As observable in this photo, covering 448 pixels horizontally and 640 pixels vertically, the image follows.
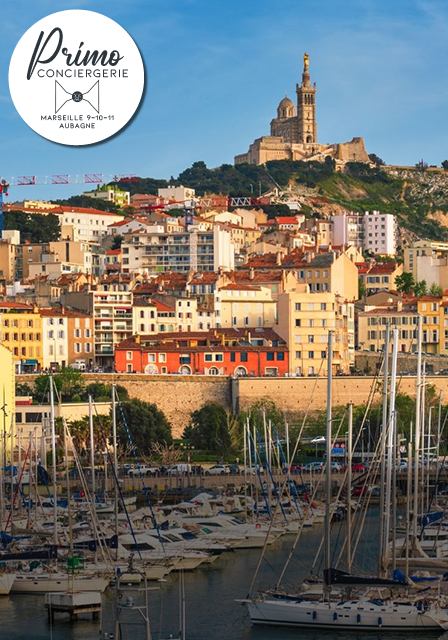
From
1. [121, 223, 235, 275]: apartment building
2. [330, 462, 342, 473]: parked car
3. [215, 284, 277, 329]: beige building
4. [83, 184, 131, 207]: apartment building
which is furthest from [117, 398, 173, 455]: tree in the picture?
[83, 184, 131, 207]: apartment building

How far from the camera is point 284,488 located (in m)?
56.2

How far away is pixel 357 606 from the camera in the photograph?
3594 centimetres

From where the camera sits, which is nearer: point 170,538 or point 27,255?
point 170,538

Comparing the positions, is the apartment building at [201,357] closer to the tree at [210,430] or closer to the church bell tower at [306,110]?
the tree at [210,430]

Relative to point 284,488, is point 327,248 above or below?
above

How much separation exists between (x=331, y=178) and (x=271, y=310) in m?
80.4

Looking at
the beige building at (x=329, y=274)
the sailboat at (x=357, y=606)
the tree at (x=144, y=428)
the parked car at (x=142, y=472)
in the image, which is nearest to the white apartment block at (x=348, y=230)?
the beige building at (x=329, y=274)

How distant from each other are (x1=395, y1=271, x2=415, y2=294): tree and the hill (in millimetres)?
46458

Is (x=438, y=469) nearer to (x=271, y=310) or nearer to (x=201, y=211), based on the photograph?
(x=271, y=310)

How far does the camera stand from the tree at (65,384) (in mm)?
77312

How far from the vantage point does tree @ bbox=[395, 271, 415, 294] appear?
4352 inches

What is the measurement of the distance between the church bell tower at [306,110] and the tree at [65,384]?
347ft

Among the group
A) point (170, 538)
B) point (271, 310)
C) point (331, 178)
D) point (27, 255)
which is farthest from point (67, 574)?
point (331, 178)

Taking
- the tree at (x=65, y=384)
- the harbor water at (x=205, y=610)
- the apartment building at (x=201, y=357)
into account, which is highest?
the apartment building at (x=201, y=357)
